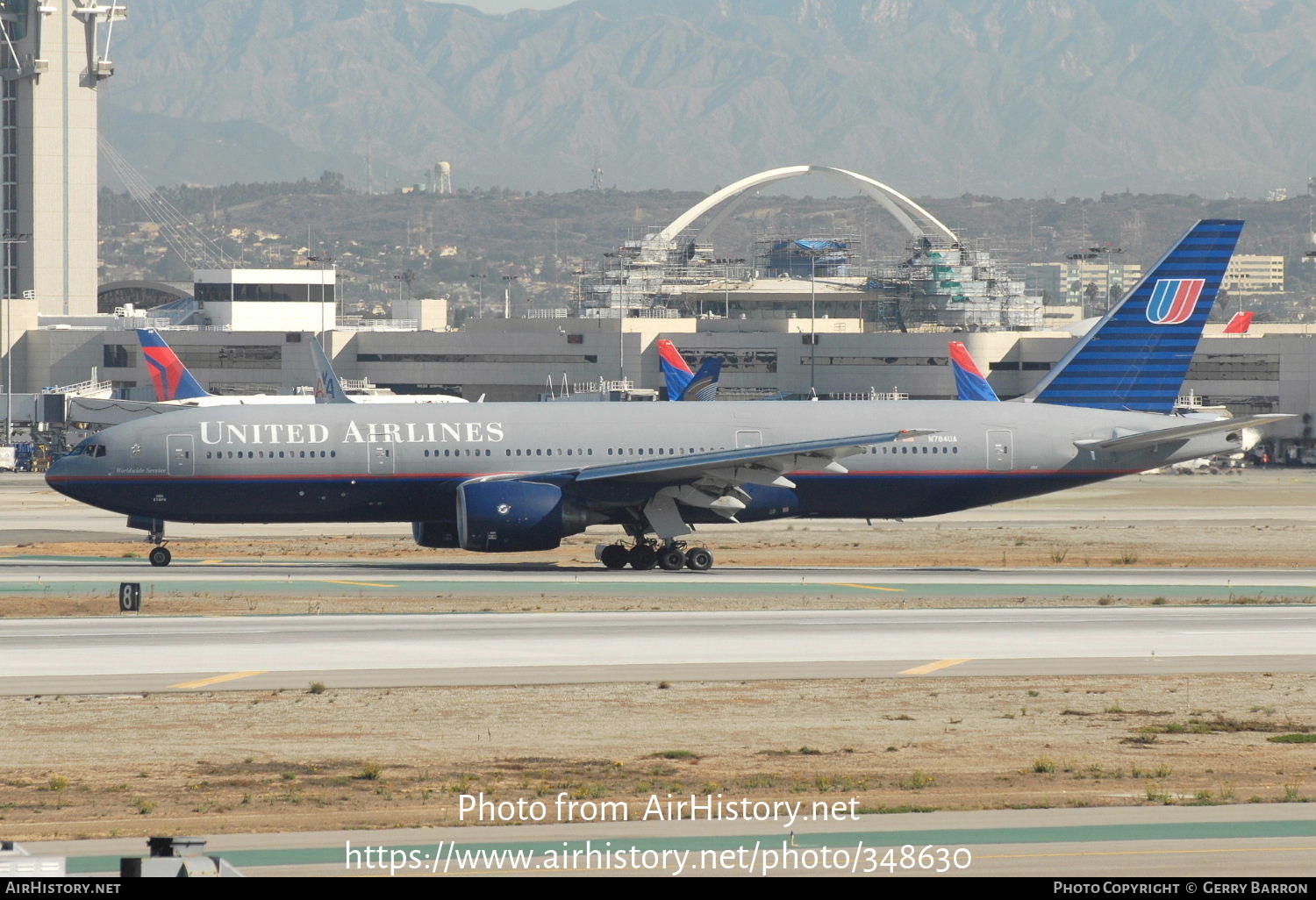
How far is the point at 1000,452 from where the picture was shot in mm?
47469

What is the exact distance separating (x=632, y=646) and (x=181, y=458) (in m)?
19.2

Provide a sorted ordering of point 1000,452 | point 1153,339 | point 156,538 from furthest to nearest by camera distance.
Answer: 1. point 1153,339
2. point 156,538
3. point 1000,452

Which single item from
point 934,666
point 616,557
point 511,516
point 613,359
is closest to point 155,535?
point 511,516

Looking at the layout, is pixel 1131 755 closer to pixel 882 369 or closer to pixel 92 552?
pixel 92 552

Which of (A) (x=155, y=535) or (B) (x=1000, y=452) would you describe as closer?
(B) (x=1000, y=452)

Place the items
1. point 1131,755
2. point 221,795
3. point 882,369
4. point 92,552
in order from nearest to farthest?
point 221,795 < point 1131,755 < point 92,552 < point 882,369

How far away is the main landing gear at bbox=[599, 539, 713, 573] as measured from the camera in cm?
4634

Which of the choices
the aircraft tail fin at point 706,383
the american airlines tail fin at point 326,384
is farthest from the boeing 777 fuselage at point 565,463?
the aircraft tail fin at point 706,383

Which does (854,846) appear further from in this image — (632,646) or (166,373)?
(166,373)

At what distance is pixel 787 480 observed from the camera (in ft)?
152

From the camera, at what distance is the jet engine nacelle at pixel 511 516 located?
145ft

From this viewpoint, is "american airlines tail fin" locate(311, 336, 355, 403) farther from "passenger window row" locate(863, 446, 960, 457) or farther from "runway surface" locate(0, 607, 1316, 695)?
"runway surface" locate(0, 607, 1316, 695)
